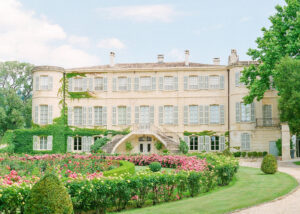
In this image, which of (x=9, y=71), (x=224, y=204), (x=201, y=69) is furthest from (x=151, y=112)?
(x=224, y=204)

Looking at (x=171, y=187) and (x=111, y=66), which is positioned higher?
(x=111, y=66)

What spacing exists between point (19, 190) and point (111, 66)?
1047 inches

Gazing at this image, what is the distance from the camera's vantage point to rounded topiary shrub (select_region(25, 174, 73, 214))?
716 centimetres

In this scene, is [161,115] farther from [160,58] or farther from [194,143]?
[160,58]

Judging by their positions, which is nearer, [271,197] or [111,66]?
[271,197]

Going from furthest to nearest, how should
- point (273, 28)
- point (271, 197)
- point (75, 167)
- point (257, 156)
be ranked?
point (257, 156) < point (273, 28) < point (75, 167) < point (271, 197)

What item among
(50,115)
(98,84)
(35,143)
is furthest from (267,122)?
(35,143)

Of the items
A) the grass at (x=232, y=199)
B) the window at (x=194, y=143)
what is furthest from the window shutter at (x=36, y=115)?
the grass at (x=232, y=199)

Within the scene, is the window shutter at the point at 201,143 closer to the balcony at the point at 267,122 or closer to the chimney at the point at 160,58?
the balcony at the point at 267,122

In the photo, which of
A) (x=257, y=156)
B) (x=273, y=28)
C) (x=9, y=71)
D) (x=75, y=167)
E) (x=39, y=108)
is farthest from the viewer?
(x=9, y=71)

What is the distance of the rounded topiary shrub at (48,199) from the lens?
23.5 ft

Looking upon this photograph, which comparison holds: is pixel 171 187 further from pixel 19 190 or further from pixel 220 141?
pixel 220 141

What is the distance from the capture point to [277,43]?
2466 centimetres

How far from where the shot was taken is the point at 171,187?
36.1 ft
